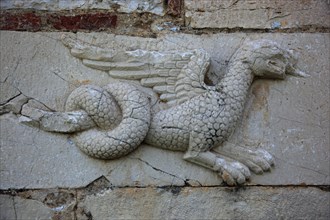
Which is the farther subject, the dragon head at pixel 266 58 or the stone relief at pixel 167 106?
the dragon head at pixel 266 58

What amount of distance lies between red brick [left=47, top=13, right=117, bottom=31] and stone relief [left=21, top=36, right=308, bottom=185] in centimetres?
11

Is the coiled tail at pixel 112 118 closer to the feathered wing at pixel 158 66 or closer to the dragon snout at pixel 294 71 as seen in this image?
the feathered wing at pixel 158 66

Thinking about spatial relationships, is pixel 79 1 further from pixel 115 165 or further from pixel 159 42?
pixel 115 165

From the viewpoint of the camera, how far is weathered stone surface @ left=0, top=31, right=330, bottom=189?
2.43 metres

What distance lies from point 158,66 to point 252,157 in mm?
711

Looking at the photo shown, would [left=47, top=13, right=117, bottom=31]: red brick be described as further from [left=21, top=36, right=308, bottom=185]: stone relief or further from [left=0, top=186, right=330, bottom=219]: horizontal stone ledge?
[left=0, top=186, right=330, bottom=219]: horizontal stone ledge

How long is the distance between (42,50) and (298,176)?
5.18 ft

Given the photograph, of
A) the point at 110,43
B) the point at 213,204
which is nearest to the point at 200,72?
the point at 110,43

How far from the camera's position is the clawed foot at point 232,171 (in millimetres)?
2400


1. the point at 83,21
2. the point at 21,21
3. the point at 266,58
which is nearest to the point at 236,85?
the point at 266,58

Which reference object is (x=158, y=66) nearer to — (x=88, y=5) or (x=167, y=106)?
(x=167, y=106)

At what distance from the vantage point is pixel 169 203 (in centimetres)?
241

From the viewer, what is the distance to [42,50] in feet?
8.45

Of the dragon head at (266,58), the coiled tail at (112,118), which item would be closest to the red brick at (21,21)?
the coiled tail at (112,118)
